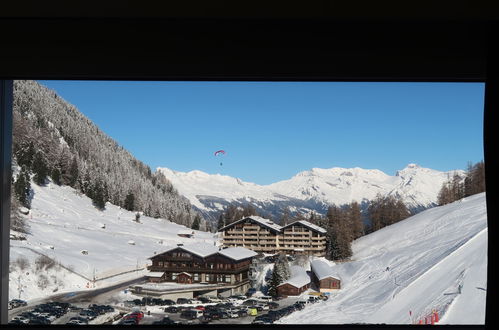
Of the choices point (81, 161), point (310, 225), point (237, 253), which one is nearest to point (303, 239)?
point (310, 225)

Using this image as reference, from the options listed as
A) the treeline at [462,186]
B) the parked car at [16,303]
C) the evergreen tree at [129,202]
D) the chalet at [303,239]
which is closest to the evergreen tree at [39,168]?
the evergreen tree at [129,202]

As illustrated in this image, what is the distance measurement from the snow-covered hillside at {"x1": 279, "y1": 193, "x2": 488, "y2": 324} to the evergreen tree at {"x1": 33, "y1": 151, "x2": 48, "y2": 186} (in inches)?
55.5

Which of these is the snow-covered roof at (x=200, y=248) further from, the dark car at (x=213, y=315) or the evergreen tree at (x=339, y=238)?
the evergreen tree at (x=339, y=238)

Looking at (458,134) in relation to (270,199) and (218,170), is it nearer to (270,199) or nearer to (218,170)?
(270,199)

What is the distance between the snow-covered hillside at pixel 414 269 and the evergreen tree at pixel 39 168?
1.41m

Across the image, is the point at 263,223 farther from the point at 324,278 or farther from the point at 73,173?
the point at 73,173

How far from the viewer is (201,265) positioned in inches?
86.2

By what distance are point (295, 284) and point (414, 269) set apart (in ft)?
1.98

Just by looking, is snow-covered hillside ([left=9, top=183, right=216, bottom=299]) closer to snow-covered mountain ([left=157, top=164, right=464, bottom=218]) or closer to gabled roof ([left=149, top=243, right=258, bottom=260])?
gabled roof ([left=149, top=243, right=258, bottom=260])

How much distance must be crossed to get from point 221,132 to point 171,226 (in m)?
0.55

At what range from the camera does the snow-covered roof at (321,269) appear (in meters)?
2.19

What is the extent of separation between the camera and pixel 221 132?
7.42ft

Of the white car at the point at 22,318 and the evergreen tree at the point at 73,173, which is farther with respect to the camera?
the evergreen tree at the point at 73,173
